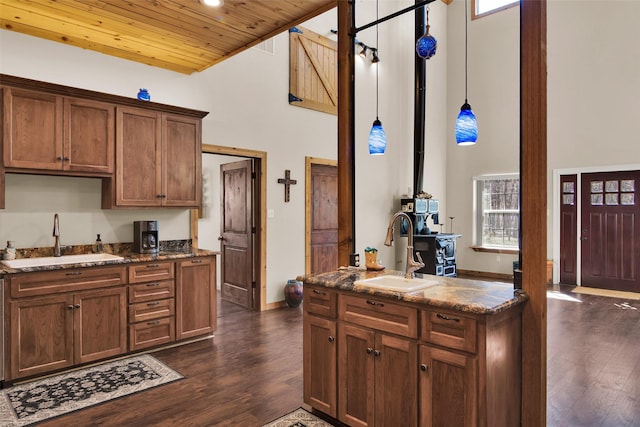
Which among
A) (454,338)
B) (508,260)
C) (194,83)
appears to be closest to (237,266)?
(194,83)

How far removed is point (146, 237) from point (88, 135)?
107 cm

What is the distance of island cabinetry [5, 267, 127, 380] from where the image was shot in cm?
297

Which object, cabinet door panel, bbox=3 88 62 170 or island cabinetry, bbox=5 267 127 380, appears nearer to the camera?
island cabinetry, bbox=5 267 127 380

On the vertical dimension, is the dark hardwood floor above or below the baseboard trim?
below

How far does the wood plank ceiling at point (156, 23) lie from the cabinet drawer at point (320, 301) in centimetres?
219

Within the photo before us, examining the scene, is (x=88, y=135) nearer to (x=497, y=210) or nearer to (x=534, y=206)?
(x=534, y=206)

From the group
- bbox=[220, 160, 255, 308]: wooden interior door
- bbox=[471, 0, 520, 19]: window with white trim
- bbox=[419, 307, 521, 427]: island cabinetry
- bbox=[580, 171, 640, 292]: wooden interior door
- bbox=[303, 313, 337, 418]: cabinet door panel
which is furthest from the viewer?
bbox=[471, 0, 520, 19]: window with white trim

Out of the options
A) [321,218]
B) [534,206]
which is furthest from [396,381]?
[321,218]

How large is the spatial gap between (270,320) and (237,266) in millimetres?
1116

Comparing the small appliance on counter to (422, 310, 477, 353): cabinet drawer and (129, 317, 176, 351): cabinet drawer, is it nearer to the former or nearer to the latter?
(129, 317, 176, 351): cabinet drawer

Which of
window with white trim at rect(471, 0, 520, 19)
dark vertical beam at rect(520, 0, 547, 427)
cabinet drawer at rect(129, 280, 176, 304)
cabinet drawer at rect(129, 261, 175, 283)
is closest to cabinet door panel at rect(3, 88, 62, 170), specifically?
cabinet drawer at rect(129, 261, 175, 283)

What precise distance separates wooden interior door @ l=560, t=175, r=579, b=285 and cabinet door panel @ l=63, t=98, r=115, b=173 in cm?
699

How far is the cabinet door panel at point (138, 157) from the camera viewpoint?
372 cm

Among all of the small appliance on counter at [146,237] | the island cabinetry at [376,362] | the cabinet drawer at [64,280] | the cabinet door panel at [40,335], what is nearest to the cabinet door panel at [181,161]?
the small appliance on counter at [146,237]
